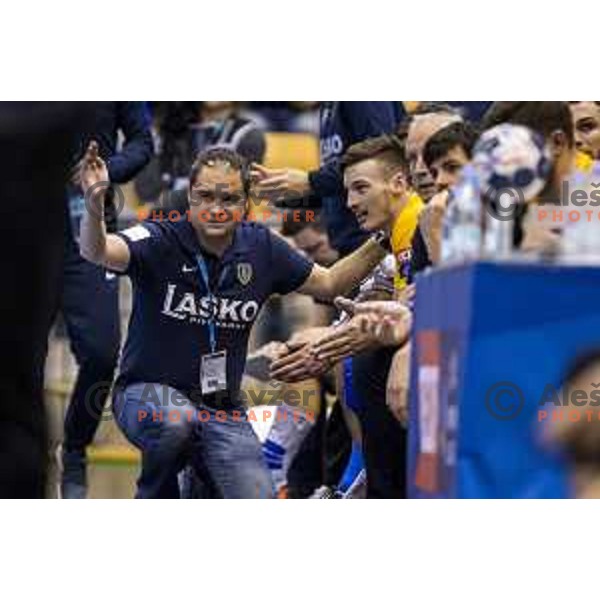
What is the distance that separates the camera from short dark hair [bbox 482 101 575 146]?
220 inches

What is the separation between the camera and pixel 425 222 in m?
5.86

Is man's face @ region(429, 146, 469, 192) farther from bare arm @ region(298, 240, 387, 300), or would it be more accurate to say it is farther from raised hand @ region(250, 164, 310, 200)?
raised hand @ region(250, 164, 310, 200)

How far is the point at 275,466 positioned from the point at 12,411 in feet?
10.3

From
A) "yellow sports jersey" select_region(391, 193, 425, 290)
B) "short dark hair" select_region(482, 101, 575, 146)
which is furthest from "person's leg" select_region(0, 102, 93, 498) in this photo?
"yellow sports jersey" select_region(391, 193, 425, 290)

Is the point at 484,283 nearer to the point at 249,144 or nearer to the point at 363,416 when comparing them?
the point at 363,416

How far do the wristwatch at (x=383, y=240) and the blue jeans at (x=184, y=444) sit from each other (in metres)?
0.80

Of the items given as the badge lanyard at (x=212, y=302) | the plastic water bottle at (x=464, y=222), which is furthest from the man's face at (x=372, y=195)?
the plastic water bottle at (x=464, y=222)

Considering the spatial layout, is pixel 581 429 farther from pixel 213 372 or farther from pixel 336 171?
pixel 336 171

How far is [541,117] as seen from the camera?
563cm

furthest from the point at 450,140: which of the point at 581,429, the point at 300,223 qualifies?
the point at 300,223

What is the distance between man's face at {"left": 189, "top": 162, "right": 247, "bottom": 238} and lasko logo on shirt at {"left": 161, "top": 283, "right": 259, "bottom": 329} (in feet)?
0.70

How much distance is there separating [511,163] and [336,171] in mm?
2583

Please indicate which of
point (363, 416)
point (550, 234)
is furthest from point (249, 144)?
point (550, 234)

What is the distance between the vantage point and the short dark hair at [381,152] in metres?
6.85
